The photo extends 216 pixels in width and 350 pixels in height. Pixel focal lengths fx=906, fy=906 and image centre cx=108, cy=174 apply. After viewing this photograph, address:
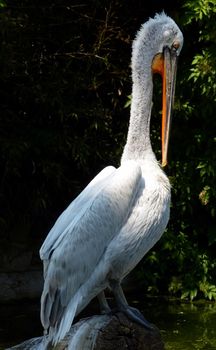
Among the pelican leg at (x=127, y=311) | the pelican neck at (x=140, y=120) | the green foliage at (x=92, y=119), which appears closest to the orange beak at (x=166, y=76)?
the pelican neck at (x=140, y=120)

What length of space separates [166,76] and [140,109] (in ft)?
1.10

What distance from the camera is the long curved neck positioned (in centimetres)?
499

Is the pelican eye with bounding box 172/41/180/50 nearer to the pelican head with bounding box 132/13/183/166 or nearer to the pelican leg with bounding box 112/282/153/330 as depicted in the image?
the pelican head with bounding box 132/13/183/166

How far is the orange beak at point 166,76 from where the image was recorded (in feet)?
17.2

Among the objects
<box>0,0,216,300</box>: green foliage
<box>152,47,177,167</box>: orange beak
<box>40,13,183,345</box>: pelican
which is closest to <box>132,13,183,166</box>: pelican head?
<box>152,47,177,167</box>: orange beak

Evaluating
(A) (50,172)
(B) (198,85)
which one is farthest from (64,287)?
(B) (198,85)

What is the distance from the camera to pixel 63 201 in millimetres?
9398

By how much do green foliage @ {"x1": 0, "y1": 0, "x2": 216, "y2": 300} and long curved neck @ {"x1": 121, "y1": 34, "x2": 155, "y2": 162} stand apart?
3.48 m

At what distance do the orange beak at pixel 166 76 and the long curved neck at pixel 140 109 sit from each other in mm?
88

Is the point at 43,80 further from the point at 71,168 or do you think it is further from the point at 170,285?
the point at 170,285

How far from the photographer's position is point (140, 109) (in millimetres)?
5098

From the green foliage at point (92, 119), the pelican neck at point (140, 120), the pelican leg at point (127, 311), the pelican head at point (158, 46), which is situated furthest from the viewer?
the green foliage at point (92, 119)

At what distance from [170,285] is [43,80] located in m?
2.48

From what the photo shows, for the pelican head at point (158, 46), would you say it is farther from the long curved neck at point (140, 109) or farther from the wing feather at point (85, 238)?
the wing feather at point (85, 238)
